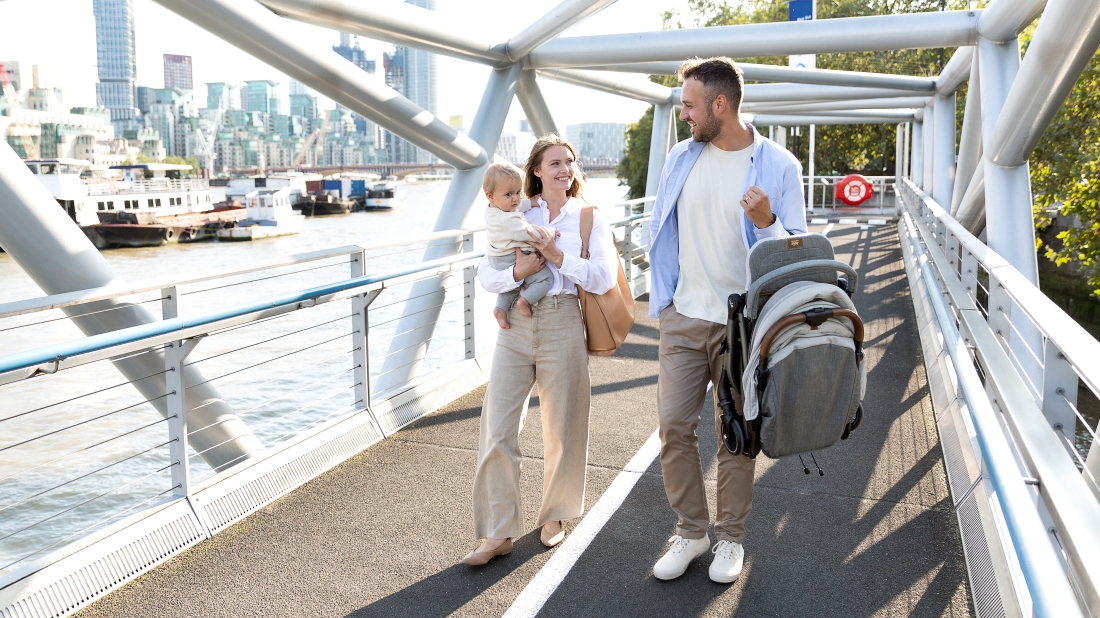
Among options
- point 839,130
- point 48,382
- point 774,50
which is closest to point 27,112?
point 839,130

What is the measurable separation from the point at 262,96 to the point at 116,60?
29.2m

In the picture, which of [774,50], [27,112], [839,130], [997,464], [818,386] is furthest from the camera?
[27,112]

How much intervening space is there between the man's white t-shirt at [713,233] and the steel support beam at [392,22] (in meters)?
3.39

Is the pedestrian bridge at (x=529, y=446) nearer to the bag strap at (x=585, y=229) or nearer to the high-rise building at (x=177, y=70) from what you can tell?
the bag strap at (x=585, y=229)

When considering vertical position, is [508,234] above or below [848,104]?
below

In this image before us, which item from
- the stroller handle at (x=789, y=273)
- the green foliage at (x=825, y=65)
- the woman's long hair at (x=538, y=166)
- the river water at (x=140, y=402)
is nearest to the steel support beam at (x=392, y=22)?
the river water at (x=140, y=402)

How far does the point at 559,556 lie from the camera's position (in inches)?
169

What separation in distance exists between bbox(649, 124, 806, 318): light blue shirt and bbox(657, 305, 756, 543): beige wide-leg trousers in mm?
162

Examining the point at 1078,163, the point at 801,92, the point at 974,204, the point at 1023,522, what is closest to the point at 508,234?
the point at 1023,522

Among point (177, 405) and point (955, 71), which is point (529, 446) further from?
point (955, 71)

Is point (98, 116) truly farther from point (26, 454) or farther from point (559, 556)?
point (559, 556)

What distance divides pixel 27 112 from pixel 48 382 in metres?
98.6

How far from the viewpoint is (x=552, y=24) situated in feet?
27.9

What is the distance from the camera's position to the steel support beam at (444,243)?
24.4 feet
